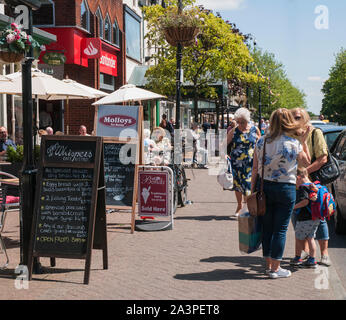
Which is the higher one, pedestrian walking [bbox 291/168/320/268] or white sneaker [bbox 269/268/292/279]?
pedestrian walking [bbox 291/168/320/268]

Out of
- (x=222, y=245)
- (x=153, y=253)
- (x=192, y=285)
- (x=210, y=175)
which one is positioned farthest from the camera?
(x=210, y=175)

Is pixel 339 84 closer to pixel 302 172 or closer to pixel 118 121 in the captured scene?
pixel 118 121

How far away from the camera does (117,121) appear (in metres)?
9.54

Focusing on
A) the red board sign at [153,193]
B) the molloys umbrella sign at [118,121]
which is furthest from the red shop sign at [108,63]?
the red board sign at [153,193]

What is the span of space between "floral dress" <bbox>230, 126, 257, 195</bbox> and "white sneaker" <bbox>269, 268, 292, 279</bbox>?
347cm

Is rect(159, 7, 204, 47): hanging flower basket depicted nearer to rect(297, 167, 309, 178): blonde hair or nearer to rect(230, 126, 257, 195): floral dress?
rect(230, 126, 257, 195): floral dress

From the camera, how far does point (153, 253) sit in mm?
7281

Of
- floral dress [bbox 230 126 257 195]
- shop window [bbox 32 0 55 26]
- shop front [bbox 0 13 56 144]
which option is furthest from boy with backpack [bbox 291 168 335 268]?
shop window [bbox 32 0 55 26]

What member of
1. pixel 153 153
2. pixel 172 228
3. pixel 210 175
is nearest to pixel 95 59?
pixel 210 175

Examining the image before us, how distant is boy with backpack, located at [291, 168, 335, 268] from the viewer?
6379 millimetres

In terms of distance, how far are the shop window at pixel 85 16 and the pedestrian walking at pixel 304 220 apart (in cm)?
1835

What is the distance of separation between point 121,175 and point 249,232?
11.6 ft

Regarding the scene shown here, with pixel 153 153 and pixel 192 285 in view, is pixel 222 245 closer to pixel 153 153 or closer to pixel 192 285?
pixel 192 285
